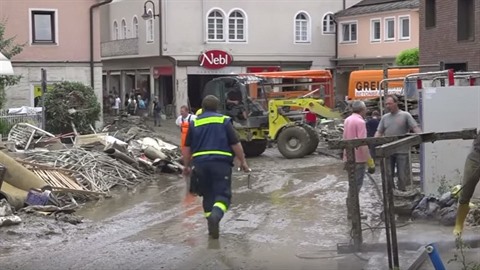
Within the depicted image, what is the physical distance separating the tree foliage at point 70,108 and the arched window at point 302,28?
19490mm

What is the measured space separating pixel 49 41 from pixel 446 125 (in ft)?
69.0

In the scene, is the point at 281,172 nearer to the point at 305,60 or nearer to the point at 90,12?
the point at 90,12

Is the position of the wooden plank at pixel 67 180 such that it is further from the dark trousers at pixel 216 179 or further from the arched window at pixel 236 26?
the arched window at pixel 236 26

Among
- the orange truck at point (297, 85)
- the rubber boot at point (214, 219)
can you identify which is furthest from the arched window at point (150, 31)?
the rubber boot at point (214, 219)

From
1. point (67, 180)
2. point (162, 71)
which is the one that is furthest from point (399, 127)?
point (162, 71)

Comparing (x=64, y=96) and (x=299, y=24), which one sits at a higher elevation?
(x=299, y=24)

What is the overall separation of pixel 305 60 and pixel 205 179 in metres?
35.3

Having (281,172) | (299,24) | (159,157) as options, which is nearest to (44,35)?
(159,157)

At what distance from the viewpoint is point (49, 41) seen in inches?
1145

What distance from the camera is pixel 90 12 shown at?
2891 cm

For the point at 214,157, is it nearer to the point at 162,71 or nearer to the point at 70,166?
the point at 70,166

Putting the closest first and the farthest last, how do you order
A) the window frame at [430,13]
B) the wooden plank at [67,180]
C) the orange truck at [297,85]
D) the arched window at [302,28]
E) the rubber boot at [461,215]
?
the rubber boot at [461,215] < the wooden plank at [67,180] < the orange truck at [297,85] < the window frame at [430,13] < the arched window at [302,28]

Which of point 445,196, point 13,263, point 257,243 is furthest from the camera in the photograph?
point 445,196

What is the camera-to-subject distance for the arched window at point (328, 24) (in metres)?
44.0
